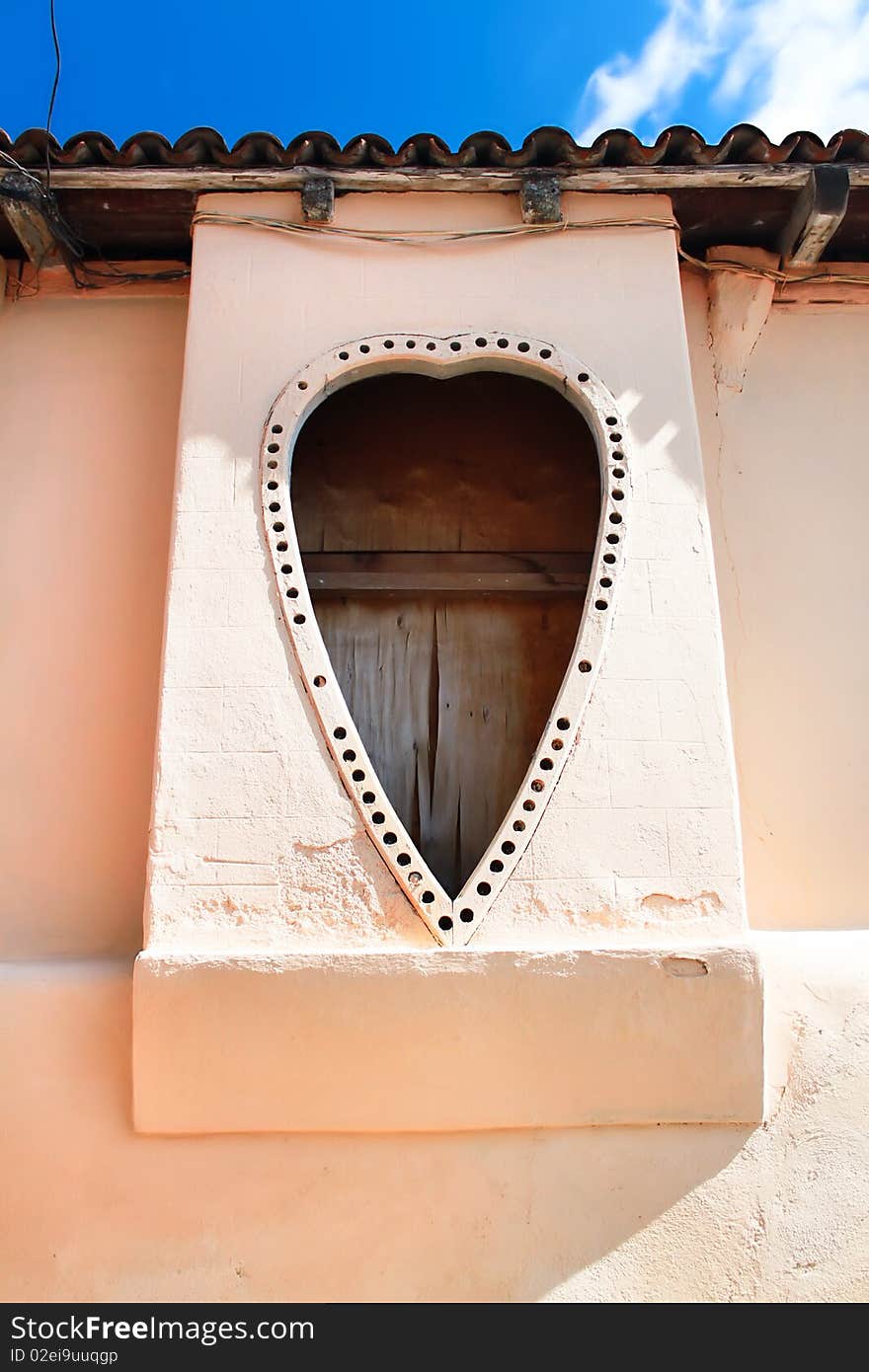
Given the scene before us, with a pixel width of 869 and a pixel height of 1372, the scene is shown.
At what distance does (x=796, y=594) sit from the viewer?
3619 mm

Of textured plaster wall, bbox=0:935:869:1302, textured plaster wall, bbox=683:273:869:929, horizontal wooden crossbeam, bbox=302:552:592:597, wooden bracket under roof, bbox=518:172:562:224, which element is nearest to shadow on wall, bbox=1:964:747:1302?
textured plaster wall, bbox=0:935:869:1302

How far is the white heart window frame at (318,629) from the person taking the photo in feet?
9.45

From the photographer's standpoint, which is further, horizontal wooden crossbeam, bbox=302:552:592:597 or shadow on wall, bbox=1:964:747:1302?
horizontal wooden crossbeam, bbox=302:552:592:597

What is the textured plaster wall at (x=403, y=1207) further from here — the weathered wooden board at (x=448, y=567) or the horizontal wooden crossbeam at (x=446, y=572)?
the horizontal wooden crossbeam at (x=446, y=572)

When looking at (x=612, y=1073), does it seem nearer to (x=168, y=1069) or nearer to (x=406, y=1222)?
(x=406, y=1222)

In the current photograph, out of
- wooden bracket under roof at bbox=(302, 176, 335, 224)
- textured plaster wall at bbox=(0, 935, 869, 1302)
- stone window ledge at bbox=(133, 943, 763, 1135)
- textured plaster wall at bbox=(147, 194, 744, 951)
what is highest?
wooden bracket under roof at bbox=(302, 176, 335, 224)

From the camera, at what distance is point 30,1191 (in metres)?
2.73

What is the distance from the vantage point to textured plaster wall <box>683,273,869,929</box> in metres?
3.35

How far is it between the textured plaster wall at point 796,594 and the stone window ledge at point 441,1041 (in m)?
0.61

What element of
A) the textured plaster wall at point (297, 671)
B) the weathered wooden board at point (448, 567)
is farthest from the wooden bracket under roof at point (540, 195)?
the weathered wooden board at point (448, 567)

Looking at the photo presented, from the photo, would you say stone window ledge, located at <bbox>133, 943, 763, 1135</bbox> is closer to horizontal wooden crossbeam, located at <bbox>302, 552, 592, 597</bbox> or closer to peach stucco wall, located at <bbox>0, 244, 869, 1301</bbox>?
peach stucco wall, located at <bbox>0, 244, 869, 1301</bbox>
